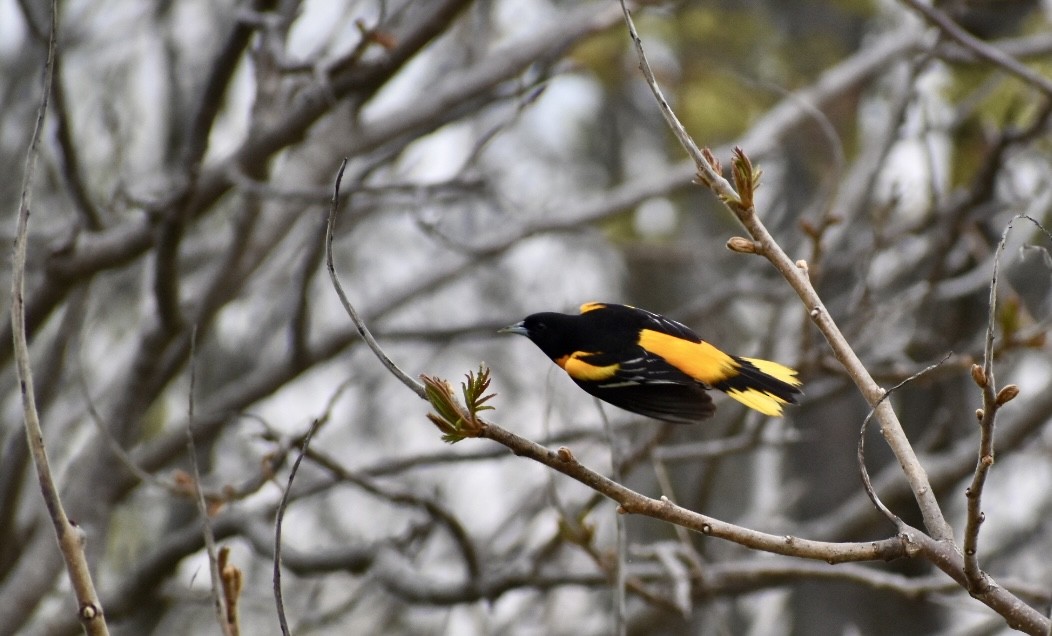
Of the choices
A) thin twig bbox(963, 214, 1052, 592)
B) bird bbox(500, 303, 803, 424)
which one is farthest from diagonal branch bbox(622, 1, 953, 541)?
bird bbox(500, 303, 803, 424)

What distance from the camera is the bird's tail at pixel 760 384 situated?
7.57ft

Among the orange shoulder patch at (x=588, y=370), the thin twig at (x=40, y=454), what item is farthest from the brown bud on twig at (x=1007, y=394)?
the thin twig at (x=40, y=454)

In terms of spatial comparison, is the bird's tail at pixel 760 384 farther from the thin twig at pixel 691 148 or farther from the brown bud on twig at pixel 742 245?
the thin twig at pixel 691 148

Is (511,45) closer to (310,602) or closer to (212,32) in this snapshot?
(310,602)

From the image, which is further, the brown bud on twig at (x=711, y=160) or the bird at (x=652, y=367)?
the bird at (x=652, y=367)

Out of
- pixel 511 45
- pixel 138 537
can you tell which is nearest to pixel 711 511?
pixel 138 537

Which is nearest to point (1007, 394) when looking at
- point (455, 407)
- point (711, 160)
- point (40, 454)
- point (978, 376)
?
point (978, 376)

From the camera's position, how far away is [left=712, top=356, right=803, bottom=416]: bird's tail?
231cm

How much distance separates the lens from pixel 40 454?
159 cm

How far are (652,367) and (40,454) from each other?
1.24m

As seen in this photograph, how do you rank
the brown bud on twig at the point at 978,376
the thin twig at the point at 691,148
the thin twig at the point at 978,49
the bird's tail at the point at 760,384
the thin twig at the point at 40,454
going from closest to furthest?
the thin twig at the point at 40,454
the brown bud on twig at the point at 978,376
the thin twig at the point at 691,148
the bird's tail at the point at 760,384
the thin twig at the point at 978,49

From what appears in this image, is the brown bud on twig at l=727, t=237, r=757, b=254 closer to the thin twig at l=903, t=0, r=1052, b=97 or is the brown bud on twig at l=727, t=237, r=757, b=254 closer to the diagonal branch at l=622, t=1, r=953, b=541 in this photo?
the diagonal branch at l=622, t=1, r=953, b=541

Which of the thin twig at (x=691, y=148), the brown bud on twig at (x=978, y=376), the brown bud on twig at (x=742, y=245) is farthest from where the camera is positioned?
the brown bud on twig at (x=742, y=245)

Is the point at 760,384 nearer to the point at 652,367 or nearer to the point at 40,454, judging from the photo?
the point at 652,367
